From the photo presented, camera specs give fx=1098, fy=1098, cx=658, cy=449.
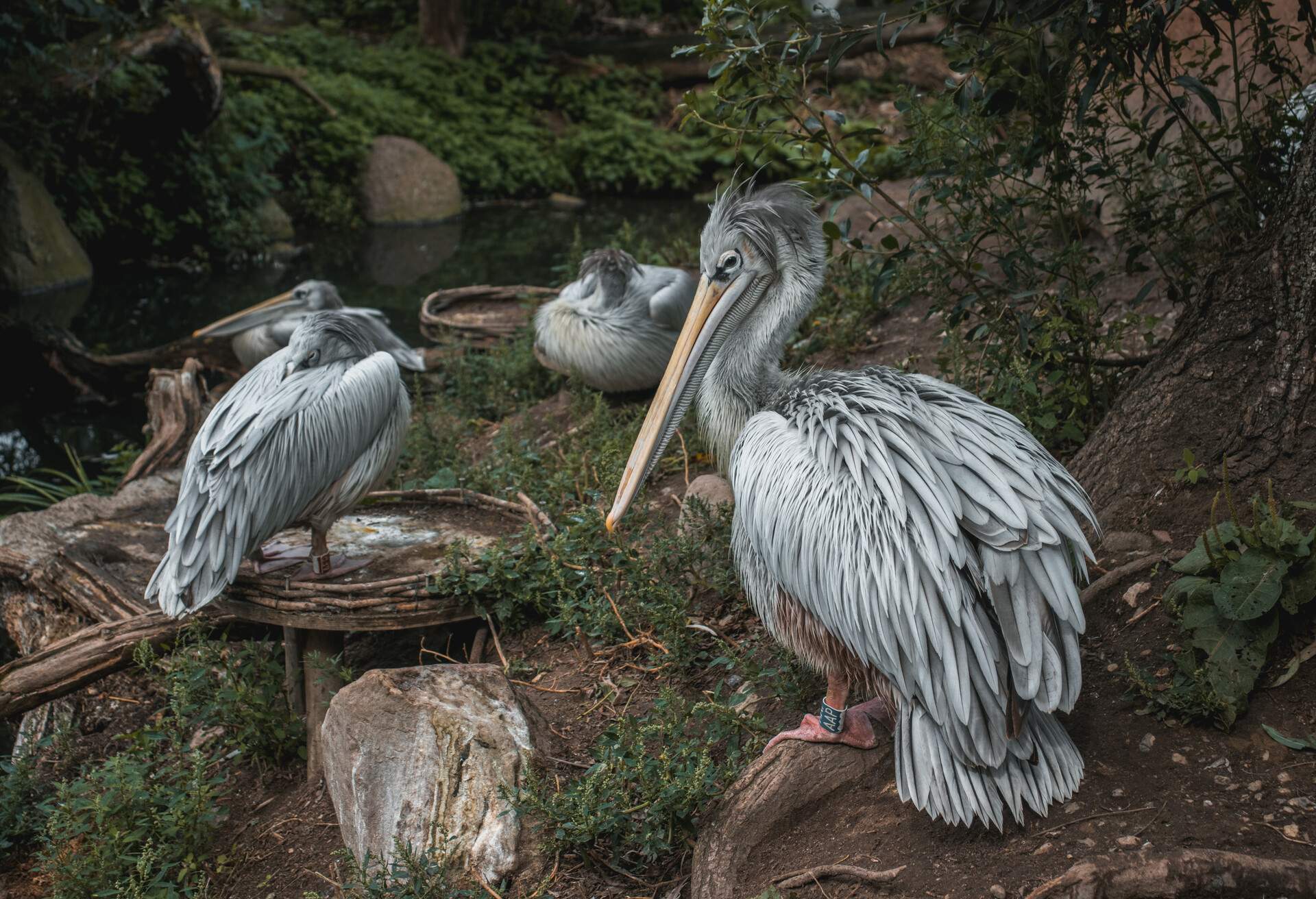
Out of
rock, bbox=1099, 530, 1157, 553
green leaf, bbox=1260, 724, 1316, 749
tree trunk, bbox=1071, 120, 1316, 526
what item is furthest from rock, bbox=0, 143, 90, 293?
green leaf, bbox=1260, 724, 1316, 749

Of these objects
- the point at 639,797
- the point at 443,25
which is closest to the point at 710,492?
the point at 639,797

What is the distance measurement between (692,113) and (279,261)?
33.1 feet

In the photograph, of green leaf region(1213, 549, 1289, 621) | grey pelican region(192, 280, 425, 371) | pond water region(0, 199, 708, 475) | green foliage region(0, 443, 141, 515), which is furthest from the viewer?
pond water region(0, 199, 708, 475)

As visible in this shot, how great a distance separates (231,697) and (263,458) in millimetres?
878

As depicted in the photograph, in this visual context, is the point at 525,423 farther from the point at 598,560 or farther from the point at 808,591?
the point at 808,591

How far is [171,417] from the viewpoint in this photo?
20.5ft

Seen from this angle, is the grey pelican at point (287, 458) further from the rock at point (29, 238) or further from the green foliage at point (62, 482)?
the rock at point (29, 238)

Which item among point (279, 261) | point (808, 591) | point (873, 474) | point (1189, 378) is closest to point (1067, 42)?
point (1189, 378)

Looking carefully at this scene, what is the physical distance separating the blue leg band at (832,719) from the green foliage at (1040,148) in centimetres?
141

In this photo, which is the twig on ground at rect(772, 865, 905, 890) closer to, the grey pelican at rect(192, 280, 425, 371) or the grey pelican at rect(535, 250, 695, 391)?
the grey pelican at rect(535, 250, 695, 391)

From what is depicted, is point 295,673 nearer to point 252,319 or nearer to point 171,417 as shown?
point 171,417

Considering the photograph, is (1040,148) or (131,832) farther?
(1040,148)

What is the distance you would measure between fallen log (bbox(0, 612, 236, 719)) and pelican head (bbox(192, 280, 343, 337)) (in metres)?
3.04

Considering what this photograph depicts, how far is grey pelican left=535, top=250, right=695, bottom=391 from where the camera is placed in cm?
625
